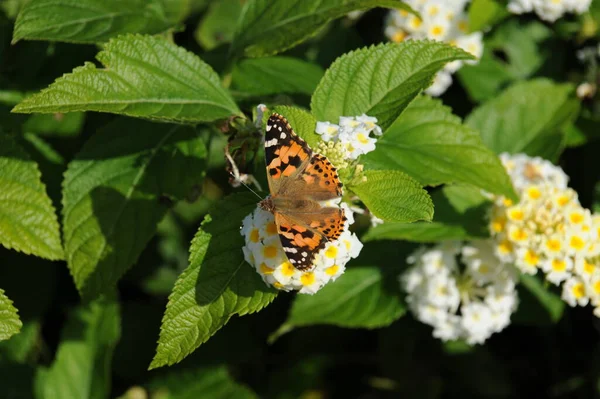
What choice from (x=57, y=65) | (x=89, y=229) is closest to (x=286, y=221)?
(x=89, y=229)

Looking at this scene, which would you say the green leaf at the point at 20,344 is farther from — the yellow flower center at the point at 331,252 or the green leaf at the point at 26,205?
the yellow flower center at the point at 331,252

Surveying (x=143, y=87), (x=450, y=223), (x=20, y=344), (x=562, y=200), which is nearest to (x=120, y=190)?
(x=143, y=87)

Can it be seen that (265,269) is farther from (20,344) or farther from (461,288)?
(20,344)

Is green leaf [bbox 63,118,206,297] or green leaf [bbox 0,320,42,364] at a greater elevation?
green leaf [bbox 63,118,206,297]

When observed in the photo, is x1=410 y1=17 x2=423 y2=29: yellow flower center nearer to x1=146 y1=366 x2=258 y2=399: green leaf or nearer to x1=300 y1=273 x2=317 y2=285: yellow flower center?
x1=300 y1=273 x2=317 y2=285: yellow flower center

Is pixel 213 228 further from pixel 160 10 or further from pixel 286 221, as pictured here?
pixel 160 10

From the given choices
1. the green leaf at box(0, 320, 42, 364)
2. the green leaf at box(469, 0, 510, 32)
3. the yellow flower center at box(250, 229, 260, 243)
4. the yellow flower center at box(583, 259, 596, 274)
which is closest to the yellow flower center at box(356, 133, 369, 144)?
the yellow flower center at box(250, 229, 260, 243)
